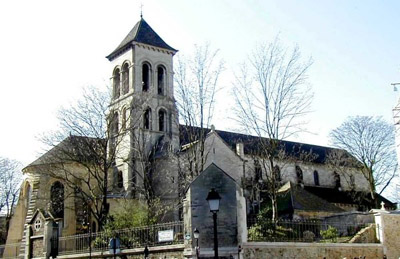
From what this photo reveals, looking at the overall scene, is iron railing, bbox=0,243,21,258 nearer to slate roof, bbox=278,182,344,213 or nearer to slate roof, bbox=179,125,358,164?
slate roof, bbox=179,125,358,164

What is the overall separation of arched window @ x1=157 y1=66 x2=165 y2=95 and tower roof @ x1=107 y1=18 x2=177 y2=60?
2.07 m

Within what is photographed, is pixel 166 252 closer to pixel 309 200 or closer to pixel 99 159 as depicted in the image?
pixel 99 159

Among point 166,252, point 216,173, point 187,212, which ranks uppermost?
point 216,173

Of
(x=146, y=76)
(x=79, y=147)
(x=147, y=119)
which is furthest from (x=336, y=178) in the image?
(x=79, y=147)

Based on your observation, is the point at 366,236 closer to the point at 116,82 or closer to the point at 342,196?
the point at 342,196

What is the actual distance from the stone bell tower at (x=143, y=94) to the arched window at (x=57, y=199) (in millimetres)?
5004

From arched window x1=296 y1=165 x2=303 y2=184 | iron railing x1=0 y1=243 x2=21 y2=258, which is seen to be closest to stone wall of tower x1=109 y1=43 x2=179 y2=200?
iron railing x1=0 y1=243 x2=21 y2=258

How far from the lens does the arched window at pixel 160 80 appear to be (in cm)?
4806

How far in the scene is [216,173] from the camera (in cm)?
2028

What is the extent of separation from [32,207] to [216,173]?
76.1ft

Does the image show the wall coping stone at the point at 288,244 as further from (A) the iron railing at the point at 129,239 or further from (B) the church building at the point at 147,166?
(B) the church building at the point at 147,166

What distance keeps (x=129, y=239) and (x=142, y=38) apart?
2764 centimetres

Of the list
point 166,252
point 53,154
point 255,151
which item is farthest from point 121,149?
point 166,252

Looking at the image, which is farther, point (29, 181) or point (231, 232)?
point (29, 181)
